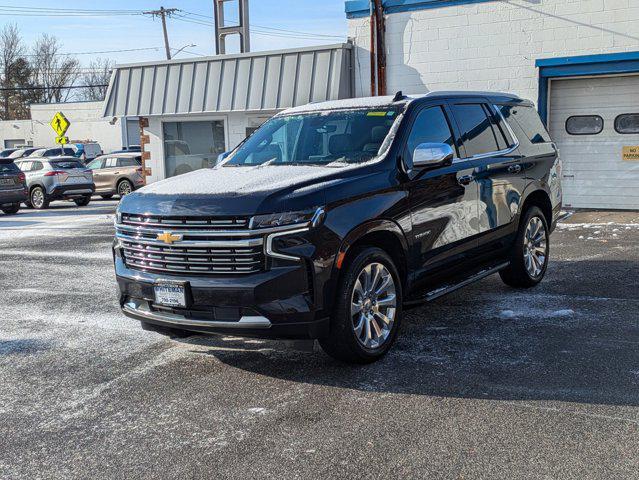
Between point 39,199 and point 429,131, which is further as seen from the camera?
point 39,199

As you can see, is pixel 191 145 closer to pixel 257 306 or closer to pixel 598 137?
pixel 598 137

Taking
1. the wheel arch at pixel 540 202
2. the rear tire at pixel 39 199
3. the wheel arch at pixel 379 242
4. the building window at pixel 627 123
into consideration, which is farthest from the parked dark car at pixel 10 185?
the wheel arch at pixel 379 242

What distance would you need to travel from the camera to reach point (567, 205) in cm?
1420

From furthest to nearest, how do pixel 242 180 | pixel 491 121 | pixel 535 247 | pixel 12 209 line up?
1. pixel 12 209
2. pixel 535 247
3. pixel 491 121
4. pixel 242 180

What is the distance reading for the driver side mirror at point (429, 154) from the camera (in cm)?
538

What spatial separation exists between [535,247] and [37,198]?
1833cm

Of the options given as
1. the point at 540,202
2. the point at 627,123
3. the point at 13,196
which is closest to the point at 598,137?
the point at 627,123

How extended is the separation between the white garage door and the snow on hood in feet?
32.6

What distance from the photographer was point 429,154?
5.38m

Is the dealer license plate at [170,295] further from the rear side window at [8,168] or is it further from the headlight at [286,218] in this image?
the rear side window at [8,168]

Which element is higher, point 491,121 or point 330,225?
point 491,121

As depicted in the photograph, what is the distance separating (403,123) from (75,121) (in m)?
61.6

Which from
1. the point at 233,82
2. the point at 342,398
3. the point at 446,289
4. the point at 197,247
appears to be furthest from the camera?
the point at 233,82

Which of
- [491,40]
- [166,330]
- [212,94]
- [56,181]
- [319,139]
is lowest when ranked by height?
[166,330]
